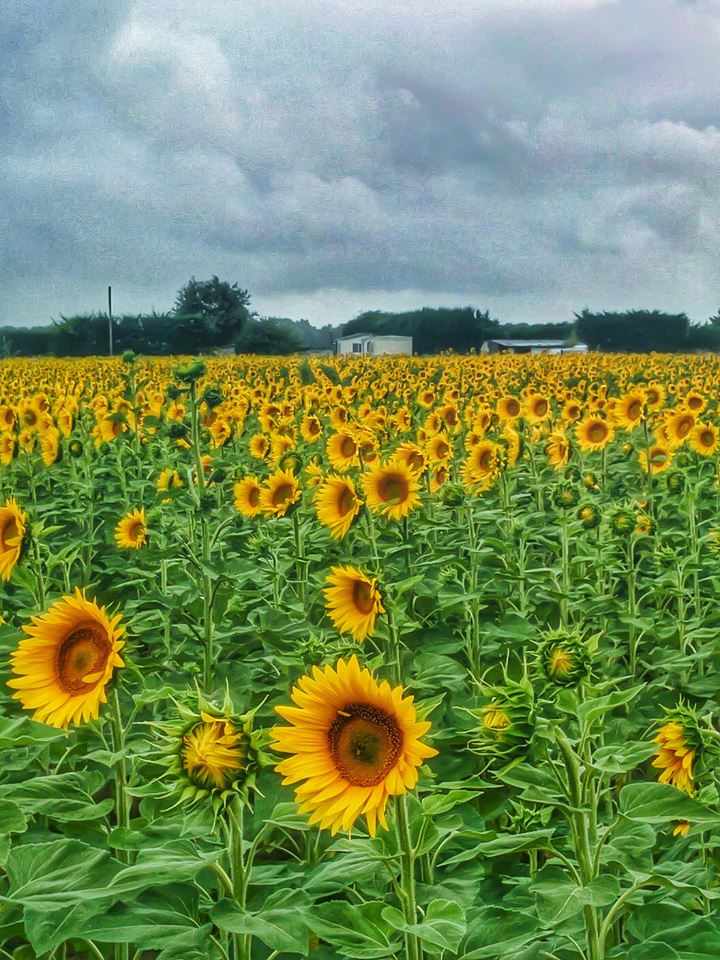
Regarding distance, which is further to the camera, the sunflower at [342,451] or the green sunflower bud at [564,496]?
the sunflower at [342,451]

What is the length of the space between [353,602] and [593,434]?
4.00m

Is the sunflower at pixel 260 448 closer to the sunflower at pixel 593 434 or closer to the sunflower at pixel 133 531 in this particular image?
the sunflower at pixel 133 531

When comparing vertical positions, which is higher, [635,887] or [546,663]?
[546,663]

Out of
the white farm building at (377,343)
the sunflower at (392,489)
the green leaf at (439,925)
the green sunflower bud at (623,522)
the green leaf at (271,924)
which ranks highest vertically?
the white farm building at (377,343)

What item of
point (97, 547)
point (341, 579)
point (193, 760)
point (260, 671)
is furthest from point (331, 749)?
point (97, 547)

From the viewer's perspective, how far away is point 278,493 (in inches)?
172

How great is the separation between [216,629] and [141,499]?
3.32 m

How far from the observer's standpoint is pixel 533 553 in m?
5.03

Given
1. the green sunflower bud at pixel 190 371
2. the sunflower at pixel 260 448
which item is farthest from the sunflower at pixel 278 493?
the sunflower at pixel 260 448

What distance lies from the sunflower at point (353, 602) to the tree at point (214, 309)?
38433 millimetres

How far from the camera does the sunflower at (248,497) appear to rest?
4.52 m

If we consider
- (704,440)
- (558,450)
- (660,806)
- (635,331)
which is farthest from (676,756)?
(635,331)

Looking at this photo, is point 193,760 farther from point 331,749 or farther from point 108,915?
point 108,915

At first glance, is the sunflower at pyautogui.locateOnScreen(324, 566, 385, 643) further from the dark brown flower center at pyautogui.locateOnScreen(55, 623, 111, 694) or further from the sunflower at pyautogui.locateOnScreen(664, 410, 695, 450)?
the sunflower at pyautogui.locateOnScreen(664, 410, 695, 450)
